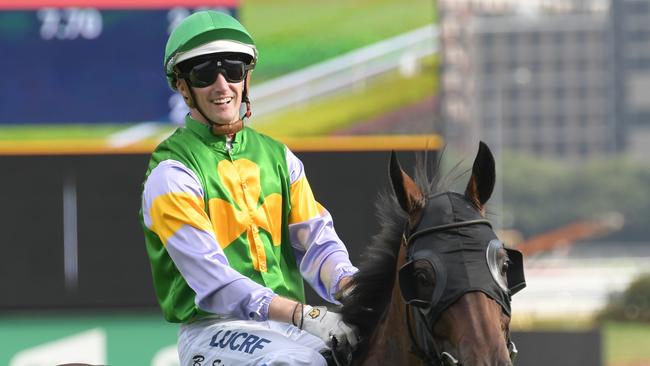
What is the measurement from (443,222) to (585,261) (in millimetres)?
52849

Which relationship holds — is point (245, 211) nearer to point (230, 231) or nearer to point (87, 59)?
point (230, 231)

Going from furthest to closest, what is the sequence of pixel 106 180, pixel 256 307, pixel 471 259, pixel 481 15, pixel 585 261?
pixel 481 15 < pixel 585 261 < pixel 106 180 < pixel 256 307 < pixel 471 259

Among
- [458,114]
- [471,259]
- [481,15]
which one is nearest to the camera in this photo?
[471,259]

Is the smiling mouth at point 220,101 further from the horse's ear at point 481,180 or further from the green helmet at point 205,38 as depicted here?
the horse's ear at point 481,180

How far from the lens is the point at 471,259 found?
2775 mm

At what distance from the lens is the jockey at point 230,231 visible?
3.09 m

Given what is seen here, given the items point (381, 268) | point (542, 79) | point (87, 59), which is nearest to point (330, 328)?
point (381, 268)

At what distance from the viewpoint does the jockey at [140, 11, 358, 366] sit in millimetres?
3086

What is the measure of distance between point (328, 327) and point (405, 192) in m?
0.36

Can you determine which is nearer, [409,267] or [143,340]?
[409,267]

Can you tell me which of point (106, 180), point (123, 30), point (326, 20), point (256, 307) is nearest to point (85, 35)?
point (123, 30)

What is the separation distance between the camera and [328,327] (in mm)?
3041

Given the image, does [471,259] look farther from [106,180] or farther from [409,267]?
[106,180]

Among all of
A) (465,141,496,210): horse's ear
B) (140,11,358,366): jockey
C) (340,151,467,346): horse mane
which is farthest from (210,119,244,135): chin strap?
(465,141,496,210): horse's ear
